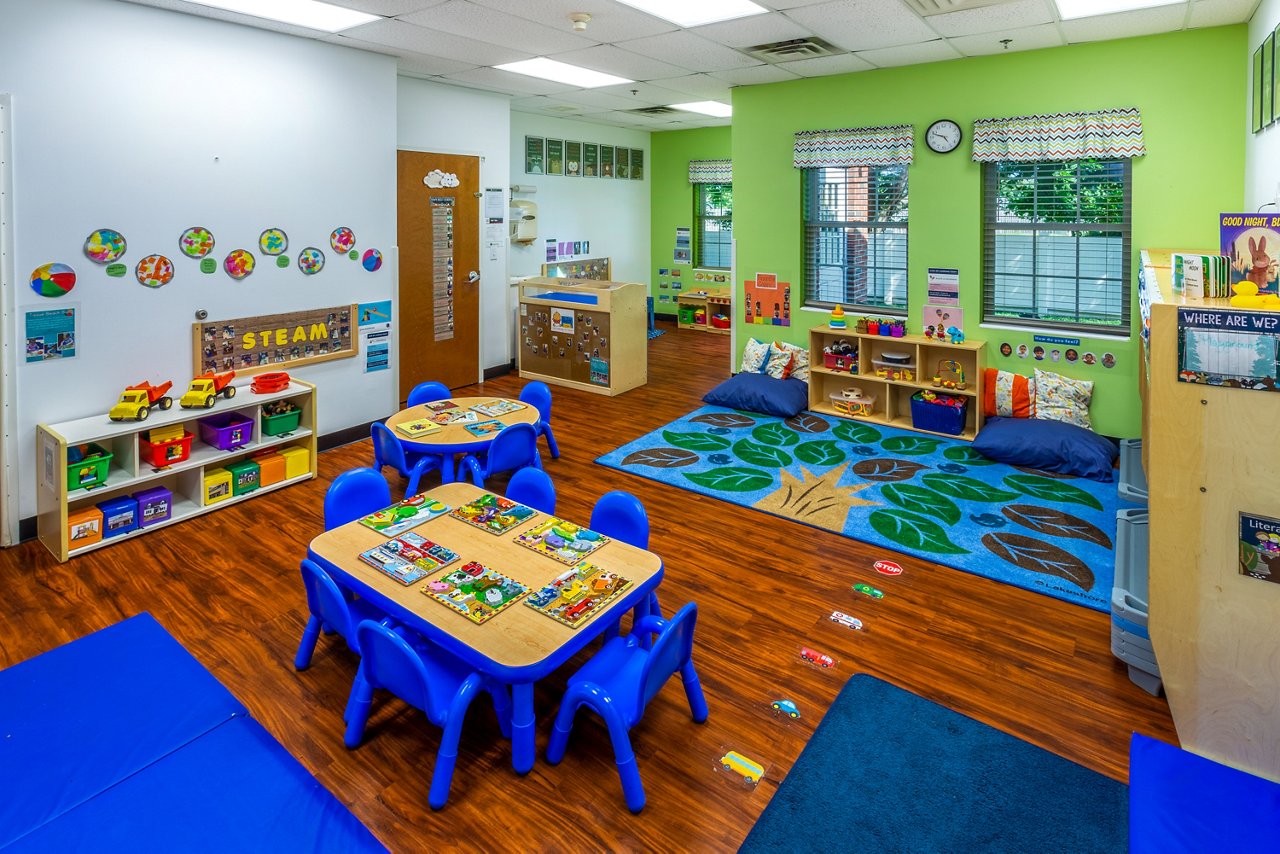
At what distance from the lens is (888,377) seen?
20.5 feet

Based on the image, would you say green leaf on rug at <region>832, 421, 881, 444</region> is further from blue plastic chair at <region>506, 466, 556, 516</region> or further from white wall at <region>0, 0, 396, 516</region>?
white wall at <region>0, 0, 396, 516</region>

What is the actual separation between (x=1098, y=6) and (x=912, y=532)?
3.38 meters

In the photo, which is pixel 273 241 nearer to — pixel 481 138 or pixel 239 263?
pixel 239 263

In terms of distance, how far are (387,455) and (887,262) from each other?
462cm

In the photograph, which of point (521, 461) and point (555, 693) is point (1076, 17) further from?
point (555, 693)

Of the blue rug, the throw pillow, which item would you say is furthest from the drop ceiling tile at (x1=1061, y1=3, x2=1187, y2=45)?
the blue rug

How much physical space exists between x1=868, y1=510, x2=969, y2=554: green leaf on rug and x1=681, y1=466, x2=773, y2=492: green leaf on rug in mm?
824

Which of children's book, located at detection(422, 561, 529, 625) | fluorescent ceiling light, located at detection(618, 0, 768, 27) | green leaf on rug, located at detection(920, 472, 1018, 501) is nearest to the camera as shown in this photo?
children's book, located at detection(422, 561, 529, 625)

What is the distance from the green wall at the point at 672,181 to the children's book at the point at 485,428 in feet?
23.0

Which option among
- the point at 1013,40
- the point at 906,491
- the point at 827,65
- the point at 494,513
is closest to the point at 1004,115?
the point at 1013,40

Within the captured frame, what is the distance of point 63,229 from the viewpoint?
414 centimetres

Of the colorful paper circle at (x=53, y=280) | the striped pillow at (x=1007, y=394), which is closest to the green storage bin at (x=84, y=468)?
the colorful paper circle at (x=53, y=280)

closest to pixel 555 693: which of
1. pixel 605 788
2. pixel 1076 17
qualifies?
pixel 605 788

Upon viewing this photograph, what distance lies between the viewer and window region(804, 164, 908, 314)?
21.4 ft
